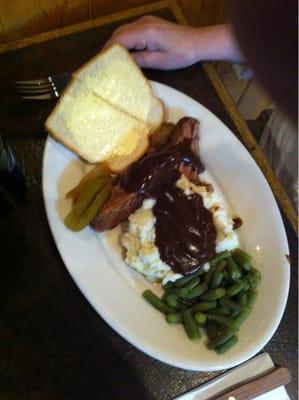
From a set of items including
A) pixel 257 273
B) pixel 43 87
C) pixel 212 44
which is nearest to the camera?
pixel 257 273

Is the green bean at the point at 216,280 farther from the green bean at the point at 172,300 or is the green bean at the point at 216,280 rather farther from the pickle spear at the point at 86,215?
the pickle spear at the point at 86,215

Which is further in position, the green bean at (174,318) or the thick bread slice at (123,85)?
the thick bread slice at (123,85)

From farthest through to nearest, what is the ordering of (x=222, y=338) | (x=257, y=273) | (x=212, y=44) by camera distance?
(x=212, y=44) → (x=257, y=273) → (x=222, y=338)

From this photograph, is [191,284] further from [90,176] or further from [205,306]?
[90,176]

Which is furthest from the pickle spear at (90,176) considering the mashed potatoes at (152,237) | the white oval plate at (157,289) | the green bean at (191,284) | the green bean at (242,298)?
the green bean at (242,298)

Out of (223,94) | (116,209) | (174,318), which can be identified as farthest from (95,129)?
(174,318)
